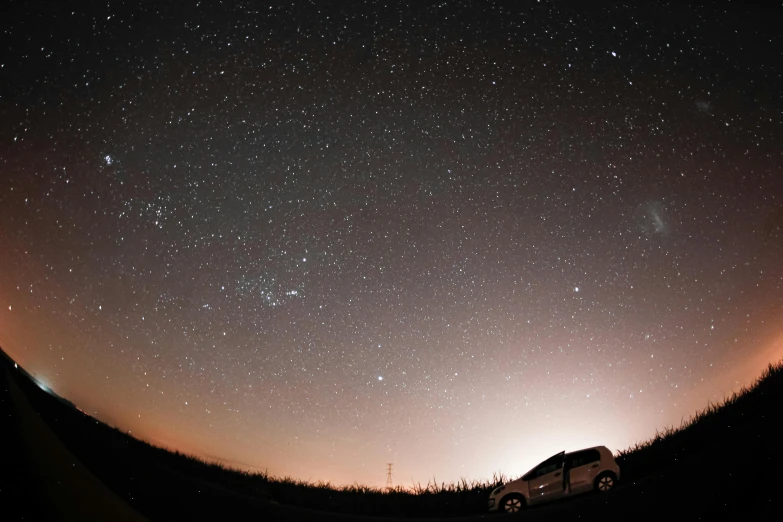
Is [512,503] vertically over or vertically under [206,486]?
over

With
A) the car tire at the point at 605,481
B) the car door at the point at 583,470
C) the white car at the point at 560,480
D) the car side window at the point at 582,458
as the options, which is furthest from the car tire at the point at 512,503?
the car tire at the point at 605,481

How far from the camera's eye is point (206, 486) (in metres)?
12.0

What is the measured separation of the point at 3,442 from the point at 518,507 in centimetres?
920

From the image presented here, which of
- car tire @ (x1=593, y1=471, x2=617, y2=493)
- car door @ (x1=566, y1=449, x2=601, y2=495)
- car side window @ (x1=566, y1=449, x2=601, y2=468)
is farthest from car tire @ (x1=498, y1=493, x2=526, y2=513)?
car tire @ (x1=593, y1=471, x2=617, y2=493)

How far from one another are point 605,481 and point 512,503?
6.26 feet

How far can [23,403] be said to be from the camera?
886cm

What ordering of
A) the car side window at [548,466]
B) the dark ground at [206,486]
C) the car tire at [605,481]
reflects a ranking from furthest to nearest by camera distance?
the car side window at [548,466], the car tire at [605,481], the dark ground at [206,486]

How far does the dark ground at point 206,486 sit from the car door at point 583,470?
51 cm

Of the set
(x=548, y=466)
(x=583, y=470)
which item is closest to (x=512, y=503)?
(x=548, y=466)

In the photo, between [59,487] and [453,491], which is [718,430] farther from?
[59,487]

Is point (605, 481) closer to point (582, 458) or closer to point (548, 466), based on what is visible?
point (582, 458)

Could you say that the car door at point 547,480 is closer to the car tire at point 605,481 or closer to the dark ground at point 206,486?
the dark ground at point 206,486

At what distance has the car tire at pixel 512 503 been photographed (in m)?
10.4

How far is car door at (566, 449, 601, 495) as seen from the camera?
32.7 ft
